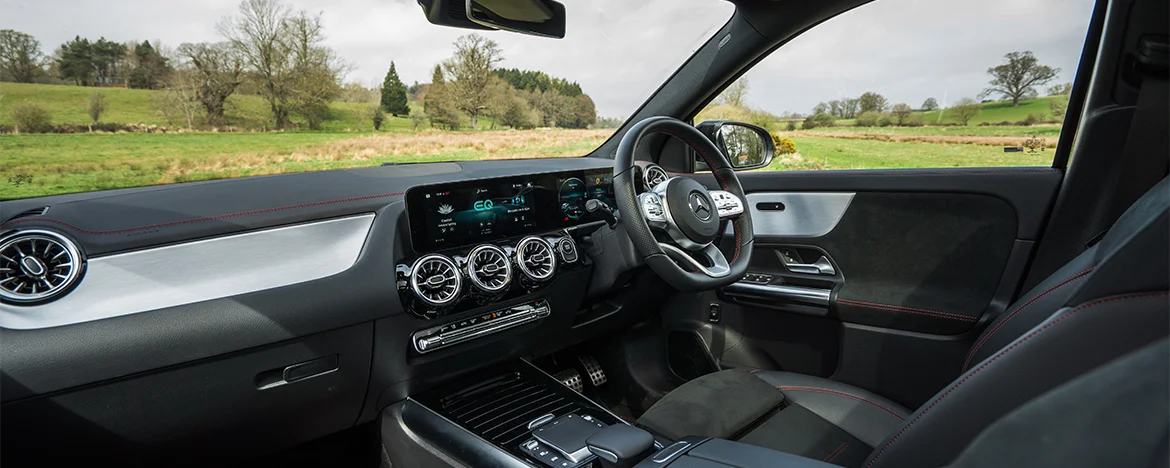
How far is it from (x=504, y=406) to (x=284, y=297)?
79 cm

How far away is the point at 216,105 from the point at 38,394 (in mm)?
1059

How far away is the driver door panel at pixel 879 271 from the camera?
7.55 ft

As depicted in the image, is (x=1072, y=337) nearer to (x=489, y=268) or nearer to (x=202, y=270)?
(x=489, y=268)

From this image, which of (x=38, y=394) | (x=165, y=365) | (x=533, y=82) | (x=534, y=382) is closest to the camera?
(x=38, y=394)

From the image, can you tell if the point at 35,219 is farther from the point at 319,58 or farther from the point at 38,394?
the point at 319,58

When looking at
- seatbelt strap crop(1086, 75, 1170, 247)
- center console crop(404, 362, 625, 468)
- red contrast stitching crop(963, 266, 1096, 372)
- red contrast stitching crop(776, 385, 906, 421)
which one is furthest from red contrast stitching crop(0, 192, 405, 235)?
seatbelt strap crop(1086, 75, 1170, 247)

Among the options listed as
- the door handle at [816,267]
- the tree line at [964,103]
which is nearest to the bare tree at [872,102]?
the tree line at [964,103]

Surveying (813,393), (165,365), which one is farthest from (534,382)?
(165,365)

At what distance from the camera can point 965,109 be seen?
253cm

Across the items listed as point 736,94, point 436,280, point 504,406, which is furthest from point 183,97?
point 736,94

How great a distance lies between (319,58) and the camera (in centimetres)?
241

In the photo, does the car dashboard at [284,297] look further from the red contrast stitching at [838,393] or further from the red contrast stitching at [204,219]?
the red contrast stitching at [838,393]

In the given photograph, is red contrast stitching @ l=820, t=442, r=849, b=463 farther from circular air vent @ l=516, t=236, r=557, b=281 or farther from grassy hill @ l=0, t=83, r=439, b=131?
grassy hill @ l=0, t=83, r=439, b=131

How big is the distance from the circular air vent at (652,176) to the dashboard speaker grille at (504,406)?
798mm
